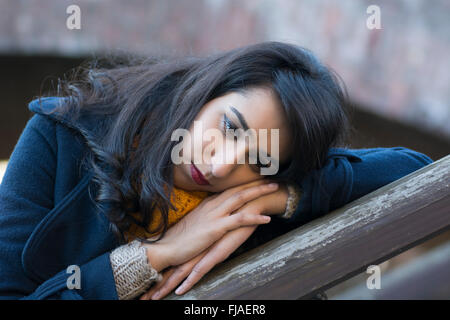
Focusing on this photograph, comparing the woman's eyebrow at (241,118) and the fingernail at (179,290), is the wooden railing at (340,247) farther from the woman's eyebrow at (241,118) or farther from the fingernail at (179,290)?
the woman's eyebrow at (241,118)

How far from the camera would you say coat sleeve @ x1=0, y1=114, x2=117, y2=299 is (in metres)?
0.88

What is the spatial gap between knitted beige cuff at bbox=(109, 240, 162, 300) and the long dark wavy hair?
→ 2.4 inches

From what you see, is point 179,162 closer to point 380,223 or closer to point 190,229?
point 190,229

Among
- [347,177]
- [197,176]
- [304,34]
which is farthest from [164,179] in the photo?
[304,34]

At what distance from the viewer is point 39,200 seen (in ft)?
3.25

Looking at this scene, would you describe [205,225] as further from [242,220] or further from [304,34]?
[304,34]

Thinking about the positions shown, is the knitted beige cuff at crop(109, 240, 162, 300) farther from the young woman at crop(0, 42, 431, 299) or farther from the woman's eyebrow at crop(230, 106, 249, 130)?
the woman's eyebrow at crop(230, 106, 249, 130)

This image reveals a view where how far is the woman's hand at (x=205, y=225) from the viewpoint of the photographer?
90 cm

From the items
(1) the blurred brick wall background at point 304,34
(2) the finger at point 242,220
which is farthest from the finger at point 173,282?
(1) the blurred brick wall background at point 304,34

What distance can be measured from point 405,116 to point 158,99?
139 centimetres

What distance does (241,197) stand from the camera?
941 millimetres

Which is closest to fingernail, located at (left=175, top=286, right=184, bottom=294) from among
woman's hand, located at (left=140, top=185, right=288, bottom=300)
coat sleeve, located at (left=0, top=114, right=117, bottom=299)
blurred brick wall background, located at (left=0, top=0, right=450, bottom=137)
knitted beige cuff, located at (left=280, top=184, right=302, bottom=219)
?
woman's hand, located at (left=140, top=185, right=288, bottom=300)

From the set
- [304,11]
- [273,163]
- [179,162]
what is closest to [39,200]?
[179,162]
